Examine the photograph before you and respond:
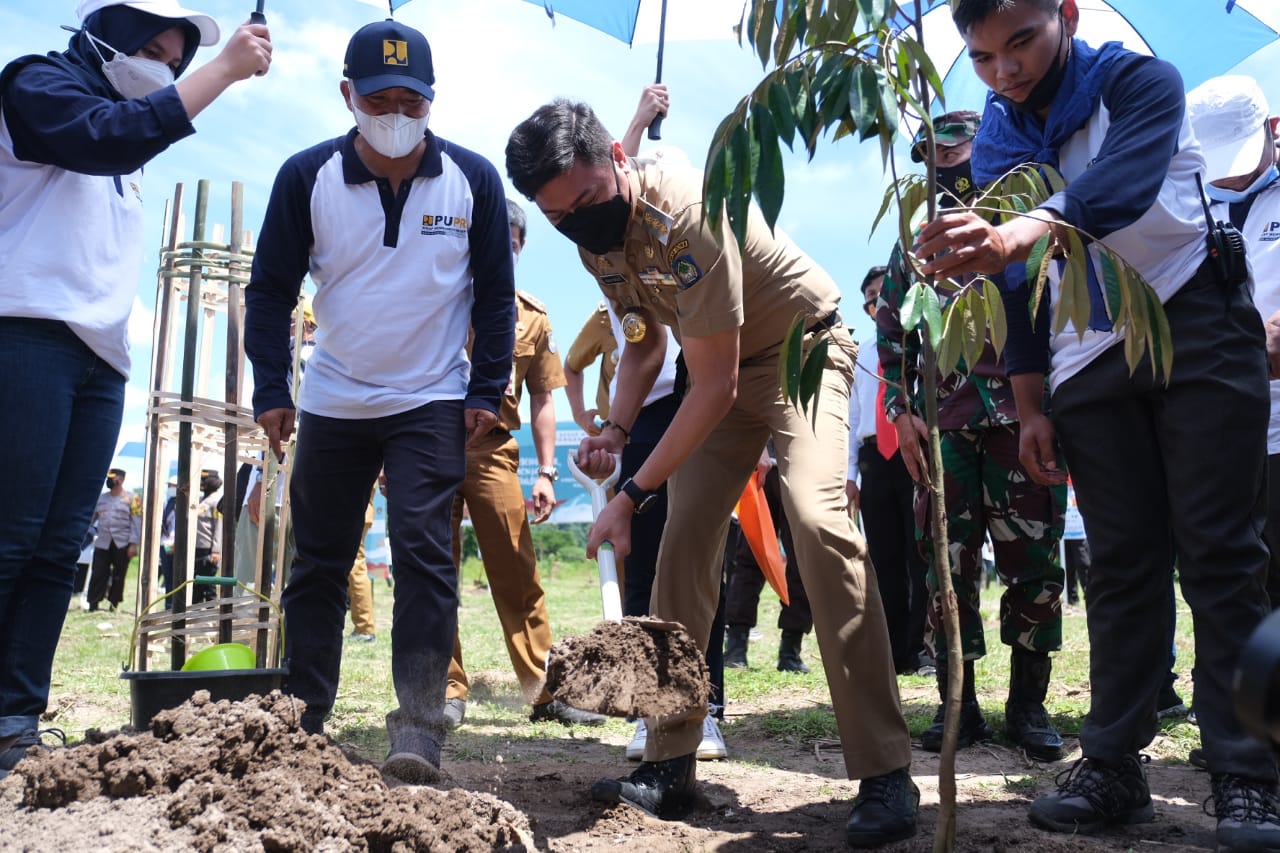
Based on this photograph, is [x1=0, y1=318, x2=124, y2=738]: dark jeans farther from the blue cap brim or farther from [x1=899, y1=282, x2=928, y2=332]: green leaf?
[x1=899, y1=282, x2=928, y2=332]: green leaf

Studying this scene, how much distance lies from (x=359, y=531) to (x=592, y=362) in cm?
200

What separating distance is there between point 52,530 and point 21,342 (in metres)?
0.53

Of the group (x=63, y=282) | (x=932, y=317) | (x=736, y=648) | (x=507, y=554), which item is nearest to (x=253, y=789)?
(x=63, y=282)

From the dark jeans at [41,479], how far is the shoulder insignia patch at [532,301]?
2381 mm

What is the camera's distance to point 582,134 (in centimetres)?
278

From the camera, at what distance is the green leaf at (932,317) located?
6.34 feet

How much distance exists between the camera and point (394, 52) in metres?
3.34

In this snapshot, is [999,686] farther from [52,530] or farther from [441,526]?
[52,530]

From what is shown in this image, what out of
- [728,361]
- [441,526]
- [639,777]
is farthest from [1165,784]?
[441,526]

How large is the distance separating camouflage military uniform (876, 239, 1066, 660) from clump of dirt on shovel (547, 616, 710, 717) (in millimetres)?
1402

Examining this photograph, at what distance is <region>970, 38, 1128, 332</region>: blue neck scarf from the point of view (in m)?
2.62

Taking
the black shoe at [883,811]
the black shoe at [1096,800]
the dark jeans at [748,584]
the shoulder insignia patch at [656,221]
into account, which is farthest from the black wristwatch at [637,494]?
the dark jeans at [748,584]

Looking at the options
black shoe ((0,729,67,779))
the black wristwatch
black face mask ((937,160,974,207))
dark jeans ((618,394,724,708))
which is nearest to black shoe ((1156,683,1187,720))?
dark jeans ((618,394,724,708))

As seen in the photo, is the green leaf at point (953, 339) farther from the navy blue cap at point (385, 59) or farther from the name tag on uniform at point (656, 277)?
the navy blue cap at point (385, 59)
